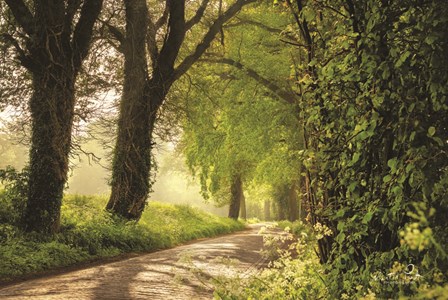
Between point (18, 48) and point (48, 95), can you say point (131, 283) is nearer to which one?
point (48, 95)

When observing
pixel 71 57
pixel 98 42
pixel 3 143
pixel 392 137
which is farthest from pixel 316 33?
pixel 3 143

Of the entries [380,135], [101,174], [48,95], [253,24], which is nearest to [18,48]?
[48,95]

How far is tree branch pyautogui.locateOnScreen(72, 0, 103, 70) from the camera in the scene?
36.7 feet

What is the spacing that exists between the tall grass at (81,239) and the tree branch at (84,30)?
4125 mm

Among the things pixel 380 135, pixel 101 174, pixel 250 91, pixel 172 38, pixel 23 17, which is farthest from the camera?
→ pixel 101 174

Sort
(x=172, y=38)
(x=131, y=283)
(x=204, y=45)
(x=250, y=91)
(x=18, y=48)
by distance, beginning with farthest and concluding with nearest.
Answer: (x=250, y=91) < (x=204, y=45) < (x=172, y=38) < (x=18, y=48) < (x=131, y=283)

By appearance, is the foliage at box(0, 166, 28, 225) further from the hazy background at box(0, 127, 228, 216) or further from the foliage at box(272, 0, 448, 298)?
the hazy background at box(0, 127, 228, 216)

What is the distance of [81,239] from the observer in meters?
11.2

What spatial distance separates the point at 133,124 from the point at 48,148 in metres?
3.66

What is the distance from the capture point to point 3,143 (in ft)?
226

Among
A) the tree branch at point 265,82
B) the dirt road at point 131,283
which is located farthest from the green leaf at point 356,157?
the tree branch at point 265,82

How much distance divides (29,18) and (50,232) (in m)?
5.11

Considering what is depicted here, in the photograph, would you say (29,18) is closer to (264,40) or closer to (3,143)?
(264,40)

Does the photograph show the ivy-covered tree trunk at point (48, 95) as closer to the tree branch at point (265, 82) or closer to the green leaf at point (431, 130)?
the tree branch at point (265, 82)
